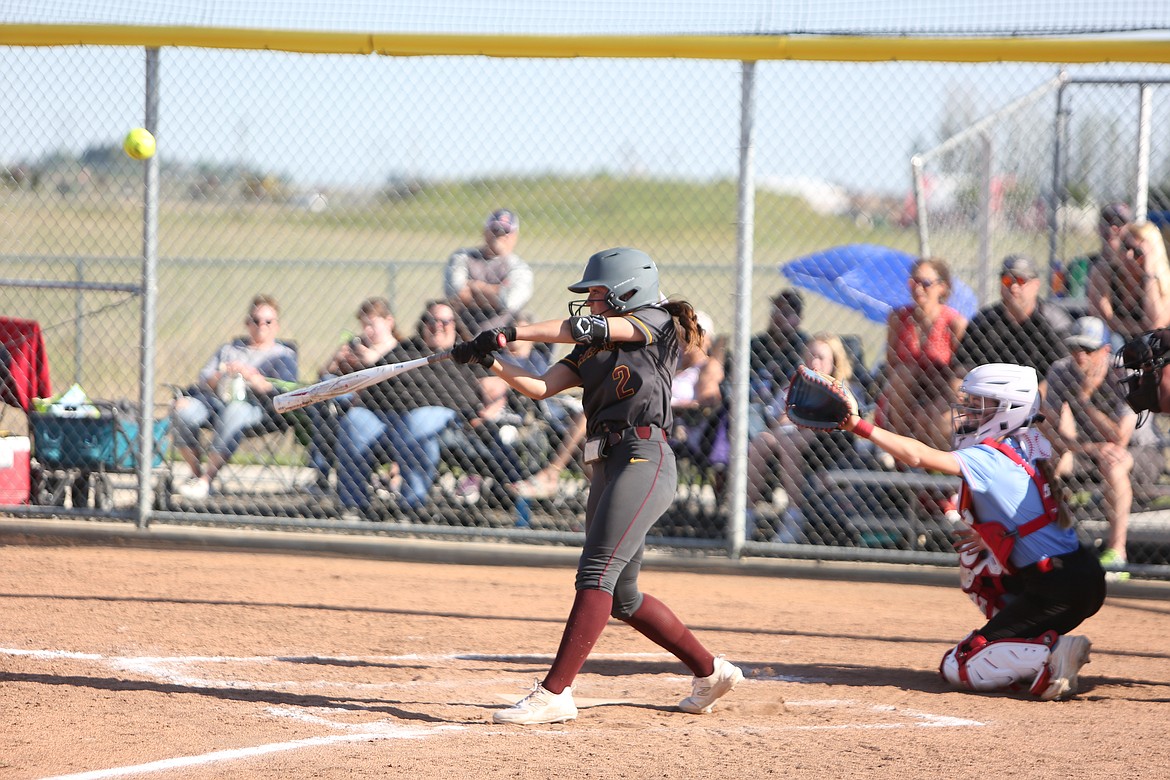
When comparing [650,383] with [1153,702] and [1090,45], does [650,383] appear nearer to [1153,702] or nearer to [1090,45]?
[1153,702]

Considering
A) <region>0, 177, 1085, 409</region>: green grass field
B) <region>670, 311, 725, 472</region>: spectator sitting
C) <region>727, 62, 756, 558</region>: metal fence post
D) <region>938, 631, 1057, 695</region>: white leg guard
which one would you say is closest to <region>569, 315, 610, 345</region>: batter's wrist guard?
<region>938, 631, 1057, 695</region>: white leg guard

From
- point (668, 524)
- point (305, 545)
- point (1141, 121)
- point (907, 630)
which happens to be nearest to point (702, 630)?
point (907, 630)

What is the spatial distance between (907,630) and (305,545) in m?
3.66

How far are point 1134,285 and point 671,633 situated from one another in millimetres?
4208

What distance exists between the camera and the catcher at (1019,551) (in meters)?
4.60

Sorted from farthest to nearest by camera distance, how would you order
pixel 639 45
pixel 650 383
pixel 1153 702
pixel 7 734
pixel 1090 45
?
pixel 639 45
pixel 1090 45
pixel 1153 702
pixel 650 383
pixel 7 734

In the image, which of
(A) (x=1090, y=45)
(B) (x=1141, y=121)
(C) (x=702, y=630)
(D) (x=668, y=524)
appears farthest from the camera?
(B) (x=1141, y=121)

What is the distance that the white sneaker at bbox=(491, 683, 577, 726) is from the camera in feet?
13.2

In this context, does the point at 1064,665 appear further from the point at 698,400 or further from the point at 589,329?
the point at 698,400

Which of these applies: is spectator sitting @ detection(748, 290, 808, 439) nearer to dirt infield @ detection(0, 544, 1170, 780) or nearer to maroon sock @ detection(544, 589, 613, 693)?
dirt infield @ detection(0, 544, 1170, 780)

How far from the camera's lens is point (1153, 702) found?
4.66 meters

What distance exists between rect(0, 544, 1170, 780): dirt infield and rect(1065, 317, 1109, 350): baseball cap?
1451 millimetres

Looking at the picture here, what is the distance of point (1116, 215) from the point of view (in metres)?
7.27

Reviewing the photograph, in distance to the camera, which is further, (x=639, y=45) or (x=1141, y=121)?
(x=1141, y=121)
